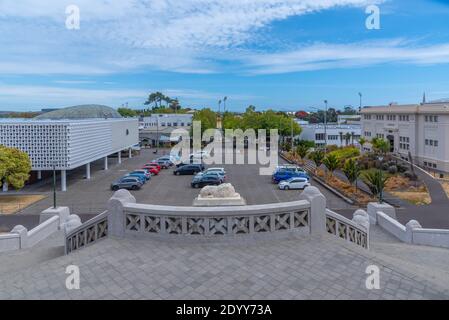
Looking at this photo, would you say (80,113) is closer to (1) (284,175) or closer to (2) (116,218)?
(1) (284,175)

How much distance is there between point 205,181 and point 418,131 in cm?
2915

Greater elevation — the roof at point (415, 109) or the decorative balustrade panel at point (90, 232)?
the roof at point (415, 109)

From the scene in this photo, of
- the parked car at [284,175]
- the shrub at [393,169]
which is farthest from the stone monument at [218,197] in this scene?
the shrub at [393,169]

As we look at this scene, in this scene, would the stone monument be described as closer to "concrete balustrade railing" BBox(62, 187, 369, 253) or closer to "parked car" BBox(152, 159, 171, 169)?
"concrete balustrade railing" BBox(62, 187, 369, 253)

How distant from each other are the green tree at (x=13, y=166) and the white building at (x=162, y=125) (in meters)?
48.0

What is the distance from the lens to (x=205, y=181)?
34281 millimetres

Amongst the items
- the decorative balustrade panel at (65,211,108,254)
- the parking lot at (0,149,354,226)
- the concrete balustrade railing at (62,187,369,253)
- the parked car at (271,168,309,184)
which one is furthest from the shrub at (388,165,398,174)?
the decorative balustrade panel at (65,211,108,254)

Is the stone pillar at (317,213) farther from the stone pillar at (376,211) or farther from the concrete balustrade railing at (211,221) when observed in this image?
the stone pillar at (376,211)

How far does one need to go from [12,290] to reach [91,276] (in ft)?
4.47

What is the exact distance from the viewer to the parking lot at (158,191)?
27.5 meters

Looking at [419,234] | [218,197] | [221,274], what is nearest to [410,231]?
[419,234]

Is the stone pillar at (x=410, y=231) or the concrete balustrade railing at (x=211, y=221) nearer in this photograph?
the concrete balustrade railing at (x=211, y=221)

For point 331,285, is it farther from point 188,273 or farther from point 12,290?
point 12,290

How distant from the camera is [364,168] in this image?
4531 cm
